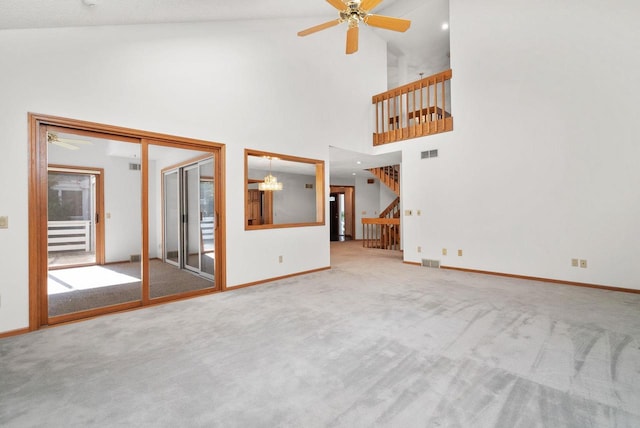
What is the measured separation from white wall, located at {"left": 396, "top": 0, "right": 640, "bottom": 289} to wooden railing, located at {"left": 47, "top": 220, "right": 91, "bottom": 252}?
741cm

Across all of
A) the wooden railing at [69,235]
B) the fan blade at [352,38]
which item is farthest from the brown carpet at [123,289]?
the fan blade at [352,38]

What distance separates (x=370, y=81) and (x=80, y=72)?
17.8ft

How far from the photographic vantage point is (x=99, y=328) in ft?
9.29

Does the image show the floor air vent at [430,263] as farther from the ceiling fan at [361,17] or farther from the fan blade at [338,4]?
the fan blade at [338,4]

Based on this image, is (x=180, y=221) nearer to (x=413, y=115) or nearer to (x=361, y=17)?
(x=361, y=17)

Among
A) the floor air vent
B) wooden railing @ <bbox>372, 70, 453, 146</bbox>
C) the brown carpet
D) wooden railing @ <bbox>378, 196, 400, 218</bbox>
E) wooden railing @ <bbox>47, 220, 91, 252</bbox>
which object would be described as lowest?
the brown carpet

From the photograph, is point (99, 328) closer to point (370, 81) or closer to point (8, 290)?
point (8, 290)

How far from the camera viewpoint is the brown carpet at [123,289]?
3.56m

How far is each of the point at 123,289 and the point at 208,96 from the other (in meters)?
3.08

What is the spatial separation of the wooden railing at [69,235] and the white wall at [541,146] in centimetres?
741

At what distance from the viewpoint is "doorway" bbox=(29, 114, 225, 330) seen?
2.89m

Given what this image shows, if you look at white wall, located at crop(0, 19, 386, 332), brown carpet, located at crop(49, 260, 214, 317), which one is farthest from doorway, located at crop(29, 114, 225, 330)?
white wall, located at crop(0, 19, 386, 332)

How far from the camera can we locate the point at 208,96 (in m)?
3.99

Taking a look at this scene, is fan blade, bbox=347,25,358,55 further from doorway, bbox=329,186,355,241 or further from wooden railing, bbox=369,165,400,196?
doorway, bbox=329,186,355,241
